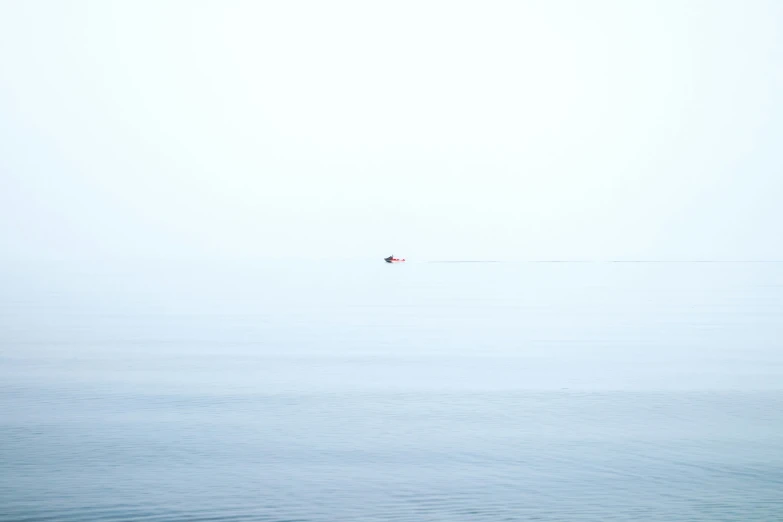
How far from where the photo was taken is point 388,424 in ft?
123

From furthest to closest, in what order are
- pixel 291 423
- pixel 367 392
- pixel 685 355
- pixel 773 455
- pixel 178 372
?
pixel 685 355 < pixel 178 372 < pixel 367 392 < pixel 291 423 < pixel 773 455

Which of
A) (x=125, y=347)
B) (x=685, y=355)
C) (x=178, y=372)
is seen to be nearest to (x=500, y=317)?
(x=685, y=355)

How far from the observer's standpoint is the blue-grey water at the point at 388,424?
26922 mm

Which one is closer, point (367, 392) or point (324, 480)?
point (324, 480)

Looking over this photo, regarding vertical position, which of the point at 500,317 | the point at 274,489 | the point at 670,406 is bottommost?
the point at 274,489

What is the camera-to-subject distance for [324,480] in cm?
2909

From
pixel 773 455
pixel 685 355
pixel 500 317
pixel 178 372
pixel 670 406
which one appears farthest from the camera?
pixel 500 317

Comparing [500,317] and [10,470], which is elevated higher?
[500,317]

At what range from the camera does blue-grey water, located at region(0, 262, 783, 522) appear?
26922mm

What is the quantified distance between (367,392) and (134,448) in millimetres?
14454

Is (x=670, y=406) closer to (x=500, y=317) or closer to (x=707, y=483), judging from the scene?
(x=707, y=483)

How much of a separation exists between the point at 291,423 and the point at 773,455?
1668cm

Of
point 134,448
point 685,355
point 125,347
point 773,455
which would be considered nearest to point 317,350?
point 125,347

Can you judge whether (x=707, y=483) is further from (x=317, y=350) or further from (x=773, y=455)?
(x=317, y=350)
